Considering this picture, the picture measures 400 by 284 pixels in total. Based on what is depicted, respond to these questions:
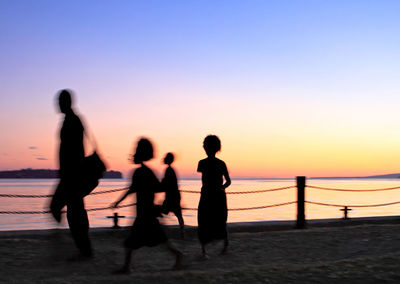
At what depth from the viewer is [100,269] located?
5.32 m

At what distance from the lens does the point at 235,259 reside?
617cm

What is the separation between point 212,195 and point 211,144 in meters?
0.73

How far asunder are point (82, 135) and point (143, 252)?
210cm

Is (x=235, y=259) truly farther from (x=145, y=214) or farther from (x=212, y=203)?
(x=145, y=214)

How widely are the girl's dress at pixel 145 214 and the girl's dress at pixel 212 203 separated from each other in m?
1.39

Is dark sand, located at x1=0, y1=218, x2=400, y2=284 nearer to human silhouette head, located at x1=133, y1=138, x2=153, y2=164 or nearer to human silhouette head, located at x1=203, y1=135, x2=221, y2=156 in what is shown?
human silhouette head, located at x1=133, y1=138, x2=153, y2=164

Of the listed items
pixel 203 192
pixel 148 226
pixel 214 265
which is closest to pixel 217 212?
pixel 203 192

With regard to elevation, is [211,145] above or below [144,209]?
above

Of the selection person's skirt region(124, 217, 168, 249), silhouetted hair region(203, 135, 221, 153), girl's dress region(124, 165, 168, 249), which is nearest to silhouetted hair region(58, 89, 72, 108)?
girl's dress region(124, 165, 168, 249)

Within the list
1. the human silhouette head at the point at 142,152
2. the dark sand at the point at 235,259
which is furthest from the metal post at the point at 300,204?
the human silhouette head at the point at 142,152

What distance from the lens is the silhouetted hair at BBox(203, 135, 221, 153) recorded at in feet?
21.2

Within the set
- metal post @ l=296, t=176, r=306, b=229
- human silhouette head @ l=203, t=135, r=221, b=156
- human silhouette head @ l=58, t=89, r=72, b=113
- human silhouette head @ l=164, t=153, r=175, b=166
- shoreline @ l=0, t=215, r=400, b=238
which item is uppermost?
human silhouette head @ l=58, t=89, r=72, b=113

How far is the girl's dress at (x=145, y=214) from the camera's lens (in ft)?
16.9

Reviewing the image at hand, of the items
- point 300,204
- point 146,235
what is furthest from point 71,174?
point 300,204
